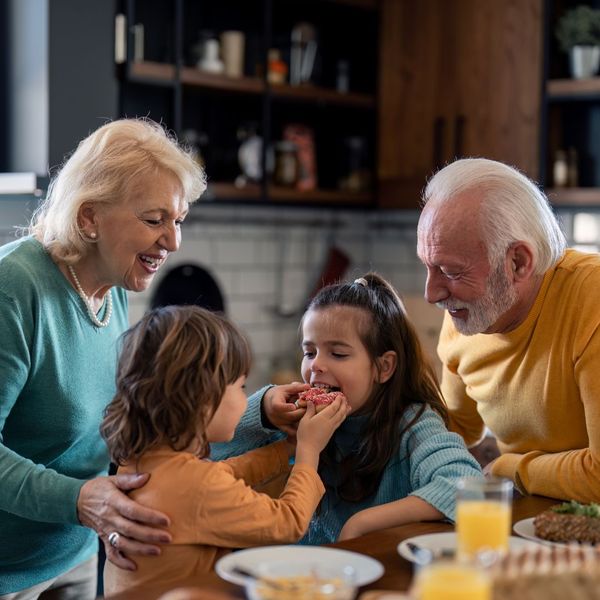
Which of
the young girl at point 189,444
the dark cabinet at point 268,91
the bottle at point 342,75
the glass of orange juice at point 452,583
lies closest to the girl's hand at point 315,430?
the young girl at point 189,444

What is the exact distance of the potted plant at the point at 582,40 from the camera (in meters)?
4.06

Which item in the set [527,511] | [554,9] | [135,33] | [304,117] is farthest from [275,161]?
[527,511]

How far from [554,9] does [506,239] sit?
238 centimetres

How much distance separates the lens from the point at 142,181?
217cm

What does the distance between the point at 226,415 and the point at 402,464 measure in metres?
0.43

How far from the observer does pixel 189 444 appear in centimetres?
179

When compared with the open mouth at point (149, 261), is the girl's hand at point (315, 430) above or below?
below

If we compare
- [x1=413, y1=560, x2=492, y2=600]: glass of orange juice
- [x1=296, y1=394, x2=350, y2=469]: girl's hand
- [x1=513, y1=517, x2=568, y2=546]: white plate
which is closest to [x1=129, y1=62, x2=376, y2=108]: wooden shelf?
[x1=296, y1=394, x2=350, y2=469]: girl's hand

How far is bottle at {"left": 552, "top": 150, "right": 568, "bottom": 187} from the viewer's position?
13.8ft

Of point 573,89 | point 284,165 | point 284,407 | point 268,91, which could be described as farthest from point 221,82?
point 284,407

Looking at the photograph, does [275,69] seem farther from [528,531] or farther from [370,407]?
[528,531]

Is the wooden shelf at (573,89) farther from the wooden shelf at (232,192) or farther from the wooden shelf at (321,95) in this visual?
the wooden shelf at (232,192)

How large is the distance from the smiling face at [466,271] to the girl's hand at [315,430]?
0.37 m

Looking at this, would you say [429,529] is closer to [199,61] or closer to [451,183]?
[451,183]
